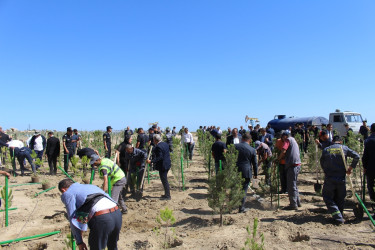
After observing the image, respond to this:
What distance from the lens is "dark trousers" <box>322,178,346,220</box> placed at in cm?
509

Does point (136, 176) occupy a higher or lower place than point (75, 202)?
lower

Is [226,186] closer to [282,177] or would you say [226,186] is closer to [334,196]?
[334,196]

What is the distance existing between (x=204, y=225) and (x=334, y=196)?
7.85ft

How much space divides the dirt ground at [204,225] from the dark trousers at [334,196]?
0.83 ft

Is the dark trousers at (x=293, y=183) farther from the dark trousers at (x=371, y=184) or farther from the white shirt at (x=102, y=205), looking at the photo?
the white shirt at (x=102, y=205)

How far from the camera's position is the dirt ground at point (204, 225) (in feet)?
14.7

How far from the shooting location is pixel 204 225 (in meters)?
5.42

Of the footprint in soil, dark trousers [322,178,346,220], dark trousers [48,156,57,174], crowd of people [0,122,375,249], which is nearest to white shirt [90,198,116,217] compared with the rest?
crowd of people [0,122,375,249]

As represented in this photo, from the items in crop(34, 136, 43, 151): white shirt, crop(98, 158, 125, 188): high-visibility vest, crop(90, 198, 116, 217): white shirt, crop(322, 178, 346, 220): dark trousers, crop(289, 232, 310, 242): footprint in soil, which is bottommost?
crop(289, 232, 310, 242): footprint in soil

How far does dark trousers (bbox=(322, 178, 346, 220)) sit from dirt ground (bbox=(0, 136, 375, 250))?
0.25 metres

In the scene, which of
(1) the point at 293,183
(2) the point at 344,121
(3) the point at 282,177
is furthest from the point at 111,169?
(2) the point at 344,121

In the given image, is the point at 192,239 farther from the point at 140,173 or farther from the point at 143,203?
the point at 140,173

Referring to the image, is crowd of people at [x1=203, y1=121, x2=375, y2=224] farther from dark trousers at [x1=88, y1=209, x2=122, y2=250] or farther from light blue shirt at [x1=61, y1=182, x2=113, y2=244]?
light blue shirt at [x1=61, y1=182, x2=113, y2=244]

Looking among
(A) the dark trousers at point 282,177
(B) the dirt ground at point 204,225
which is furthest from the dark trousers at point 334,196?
(A) the dark trousers at point 282,177
